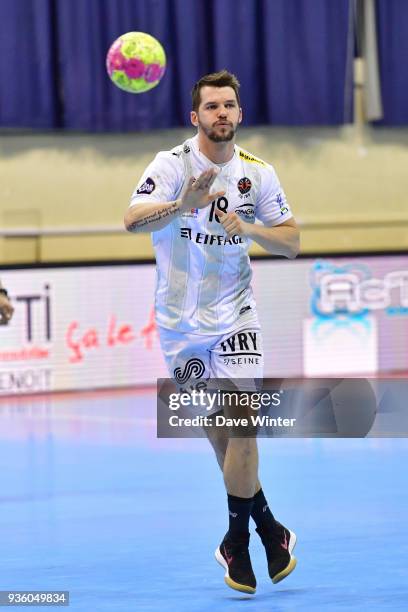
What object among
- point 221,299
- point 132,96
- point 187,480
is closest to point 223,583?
point 221,299

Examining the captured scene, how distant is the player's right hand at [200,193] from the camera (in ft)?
16.0

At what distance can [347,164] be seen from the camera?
14828mm

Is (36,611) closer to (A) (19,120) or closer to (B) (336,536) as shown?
(B) (336,536)

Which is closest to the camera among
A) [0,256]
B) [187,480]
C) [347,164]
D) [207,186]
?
[207,186]

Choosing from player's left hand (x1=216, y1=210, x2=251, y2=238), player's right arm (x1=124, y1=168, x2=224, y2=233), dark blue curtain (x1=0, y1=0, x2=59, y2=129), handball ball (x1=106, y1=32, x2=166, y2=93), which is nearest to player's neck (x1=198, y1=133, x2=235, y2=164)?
player's right arm (x1=124, y1=168, x2=224, y2=233)

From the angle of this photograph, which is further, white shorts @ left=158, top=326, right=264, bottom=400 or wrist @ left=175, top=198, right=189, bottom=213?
white shorts @ left=158, top=326, right=264, bottom=400

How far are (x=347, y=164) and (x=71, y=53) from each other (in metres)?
3.46

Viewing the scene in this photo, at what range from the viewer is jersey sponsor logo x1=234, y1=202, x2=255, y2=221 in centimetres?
543

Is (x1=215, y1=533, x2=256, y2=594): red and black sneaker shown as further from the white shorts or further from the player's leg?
the white shorts

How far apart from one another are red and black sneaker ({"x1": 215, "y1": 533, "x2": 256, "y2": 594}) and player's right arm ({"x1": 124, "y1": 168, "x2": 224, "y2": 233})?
1.33 m

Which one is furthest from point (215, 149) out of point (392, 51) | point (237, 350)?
point (392, 51)

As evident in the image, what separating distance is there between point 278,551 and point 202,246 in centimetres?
130

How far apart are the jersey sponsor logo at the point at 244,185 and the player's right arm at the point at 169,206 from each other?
21 centimetres

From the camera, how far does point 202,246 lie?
5.37m
